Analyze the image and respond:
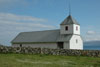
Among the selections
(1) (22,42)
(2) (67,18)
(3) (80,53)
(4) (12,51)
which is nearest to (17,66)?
(4) (12,51)

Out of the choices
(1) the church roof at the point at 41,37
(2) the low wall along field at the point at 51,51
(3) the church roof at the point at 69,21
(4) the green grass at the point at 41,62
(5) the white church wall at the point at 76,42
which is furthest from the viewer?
Answer: (3) the church roof at the point at 69,21

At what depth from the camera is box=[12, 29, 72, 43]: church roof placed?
5321 cm

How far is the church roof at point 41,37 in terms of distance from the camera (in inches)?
2095

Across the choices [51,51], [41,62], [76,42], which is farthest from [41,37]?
[41,62]

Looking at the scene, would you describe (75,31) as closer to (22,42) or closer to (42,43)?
(42,43)

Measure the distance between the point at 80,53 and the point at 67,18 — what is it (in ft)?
94.2

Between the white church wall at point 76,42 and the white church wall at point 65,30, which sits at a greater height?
the white church wall at point 65,30

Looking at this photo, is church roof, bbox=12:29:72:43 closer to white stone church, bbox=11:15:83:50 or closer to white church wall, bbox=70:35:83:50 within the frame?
white stone church, bbox=11:15:83:50

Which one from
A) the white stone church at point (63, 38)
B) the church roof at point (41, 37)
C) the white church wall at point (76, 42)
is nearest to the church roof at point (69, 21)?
the white stone church at point (63, 38)

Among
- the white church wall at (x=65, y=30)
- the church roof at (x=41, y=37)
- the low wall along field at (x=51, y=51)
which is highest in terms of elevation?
the white church wall at (x=65, y=30)

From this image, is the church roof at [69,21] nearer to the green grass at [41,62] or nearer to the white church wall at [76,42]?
the white church wall at [76,42]

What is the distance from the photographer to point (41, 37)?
57.5m

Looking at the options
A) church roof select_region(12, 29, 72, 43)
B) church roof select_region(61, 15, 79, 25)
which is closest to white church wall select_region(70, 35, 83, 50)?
church roof select_region(12, 29, 72, 43)

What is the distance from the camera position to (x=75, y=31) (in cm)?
5422
